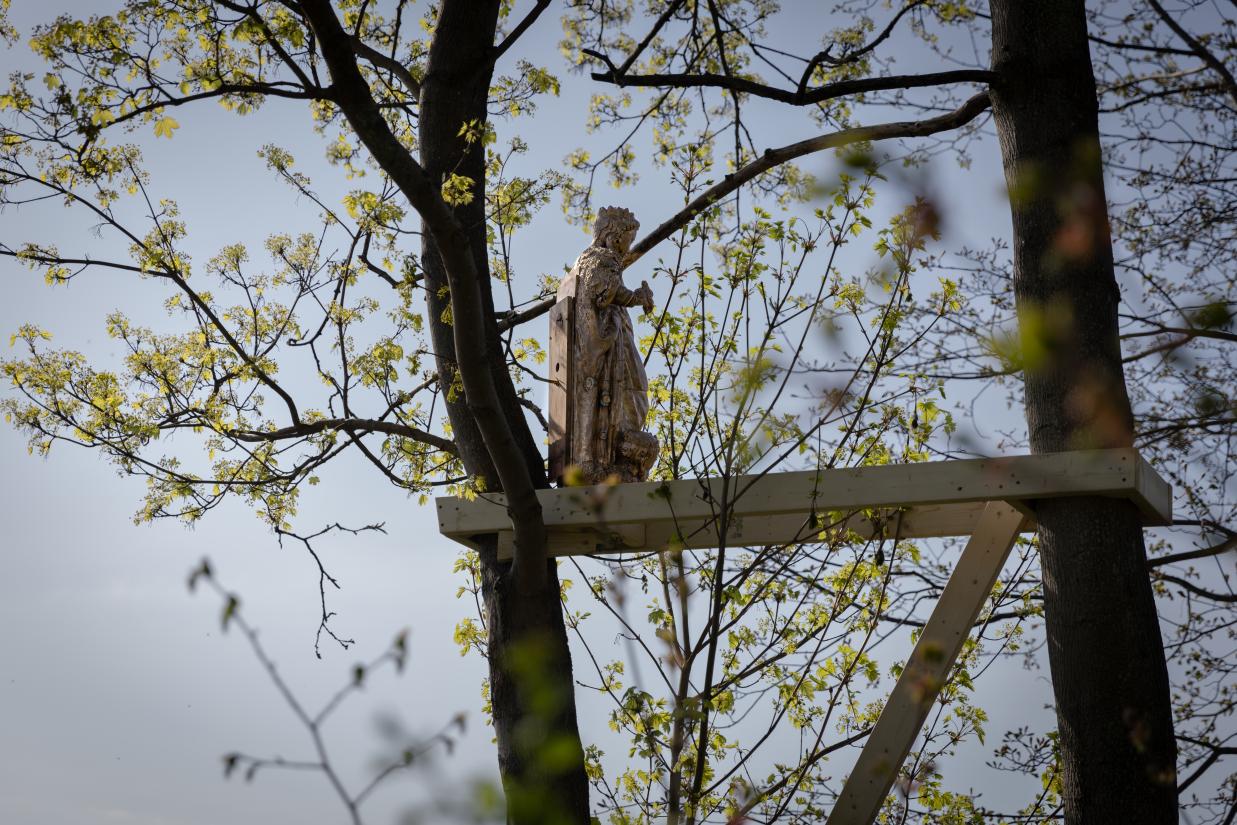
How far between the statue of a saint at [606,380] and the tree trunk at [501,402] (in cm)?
35

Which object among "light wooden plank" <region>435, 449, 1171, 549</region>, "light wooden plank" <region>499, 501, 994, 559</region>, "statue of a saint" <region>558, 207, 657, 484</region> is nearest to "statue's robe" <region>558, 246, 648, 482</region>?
"statue of a saint" <region>558, 207, 657, 484</region>

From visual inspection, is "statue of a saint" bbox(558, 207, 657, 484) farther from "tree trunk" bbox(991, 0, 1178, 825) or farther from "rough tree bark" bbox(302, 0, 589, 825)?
"tree trunk" bbox(991, 0, 1178, 825)

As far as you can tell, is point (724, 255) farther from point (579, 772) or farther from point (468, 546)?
point (579, 772)

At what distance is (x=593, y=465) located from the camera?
5523 millimetres

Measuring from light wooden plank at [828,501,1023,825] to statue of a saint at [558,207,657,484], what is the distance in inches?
53.9

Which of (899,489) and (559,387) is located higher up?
(559,387)

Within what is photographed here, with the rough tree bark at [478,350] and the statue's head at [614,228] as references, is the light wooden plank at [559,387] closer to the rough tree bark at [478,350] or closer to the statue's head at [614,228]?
the rough tree bark at [478,350]

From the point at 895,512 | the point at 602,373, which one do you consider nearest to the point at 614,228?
the point at 602,373

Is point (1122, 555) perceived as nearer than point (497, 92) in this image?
Yes

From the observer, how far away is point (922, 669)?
4.95m

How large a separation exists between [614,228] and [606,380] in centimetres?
73

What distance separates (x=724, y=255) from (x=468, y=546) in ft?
5.80

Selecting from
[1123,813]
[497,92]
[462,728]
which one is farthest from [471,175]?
[462,728]

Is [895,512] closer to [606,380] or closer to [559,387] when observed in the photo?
[606,380]
